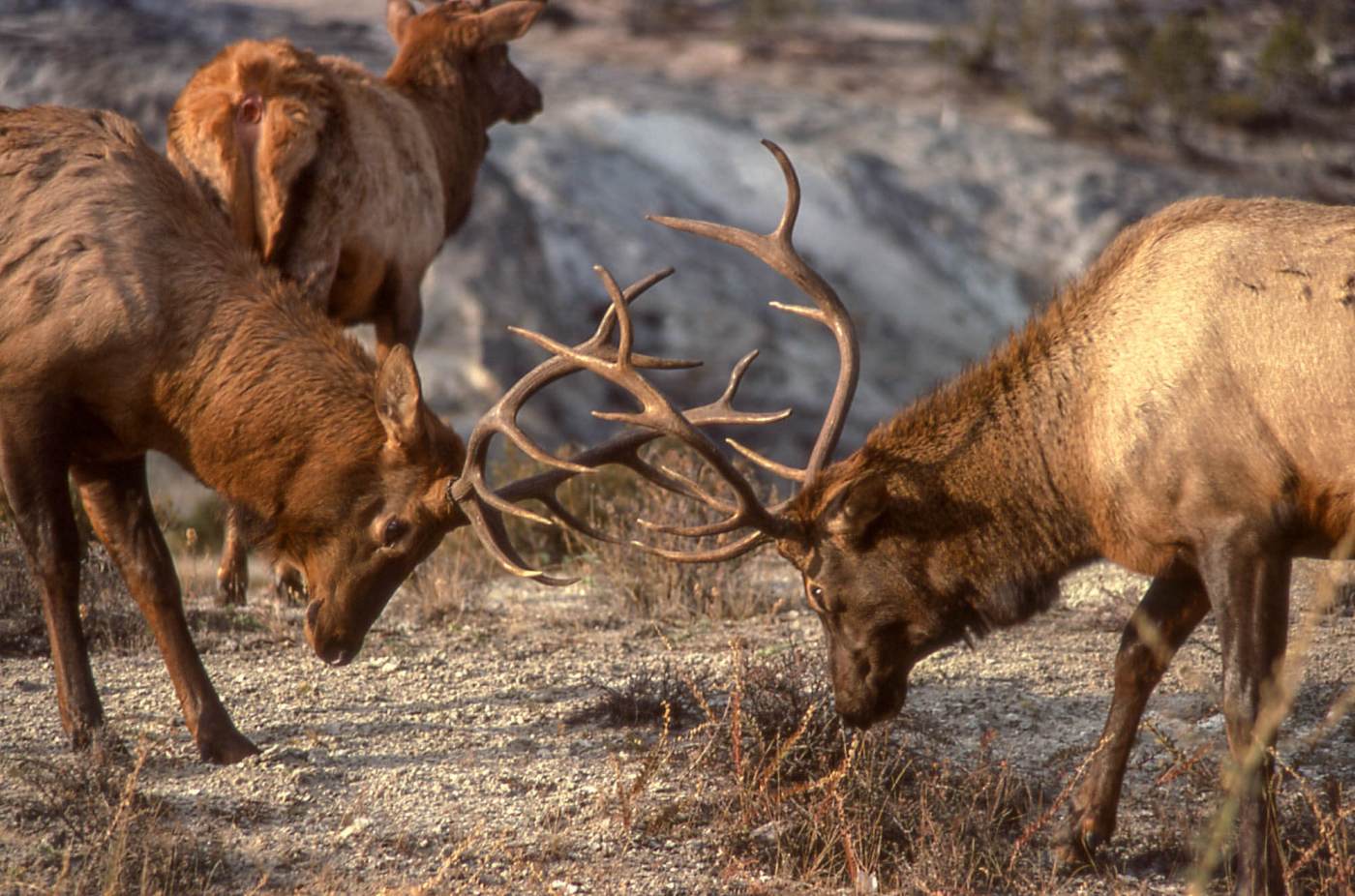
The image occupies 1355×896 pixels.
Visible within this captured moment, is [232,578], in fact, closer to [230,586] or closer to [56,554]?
[230,586]

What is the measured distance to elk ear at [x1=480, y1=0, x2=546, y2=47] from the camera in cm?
996

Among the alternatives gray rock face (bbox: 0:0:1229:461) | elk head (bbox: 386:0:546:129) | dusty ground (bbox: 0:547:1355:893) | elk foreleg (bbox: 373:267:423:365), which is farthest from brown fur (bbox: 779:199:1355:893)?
gray rock face (bbox: 0:0:1229:461)

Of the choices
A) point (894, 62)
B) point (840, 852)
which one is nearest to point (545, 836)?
point (840, 852)

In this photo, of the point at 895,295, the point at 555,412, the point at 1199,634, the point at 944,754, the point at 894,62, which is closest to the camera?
the point at 944,754

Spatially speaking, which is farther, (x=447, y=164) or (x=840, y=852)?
(x=447, y=164)

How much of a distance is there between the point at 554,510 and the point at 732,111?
14020 millimetres

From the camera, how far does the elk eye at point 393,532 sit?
575 cm

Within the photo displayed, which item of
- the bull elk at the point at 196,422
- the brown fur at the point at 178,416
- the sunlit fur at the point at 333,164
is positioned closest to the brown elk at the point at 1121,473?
the bull elk at the point at 196,422

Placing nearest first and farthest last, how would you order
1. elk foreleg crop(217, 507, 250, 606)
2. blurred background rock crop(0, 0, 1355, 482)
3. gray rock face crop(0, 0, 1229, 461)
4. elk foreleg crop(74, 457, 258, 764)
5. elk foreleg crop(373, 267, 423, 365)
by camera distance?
elk foreleg crop(74, 457, 258, 764) → elk foreleg crop(217, 507, 250, 606) → elk foreleg crop(373, 267, 423, 365) → gray rock face crop(0, 0, 1229, 461) → blurred background rock crop(0, 0, 1355, 482)

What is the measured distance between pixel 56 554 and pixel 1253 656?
3.95 metres

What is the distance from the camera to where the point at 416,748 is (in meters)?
5.89

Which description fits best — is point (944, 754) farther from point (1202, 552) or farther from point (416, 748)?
point (416, 748)

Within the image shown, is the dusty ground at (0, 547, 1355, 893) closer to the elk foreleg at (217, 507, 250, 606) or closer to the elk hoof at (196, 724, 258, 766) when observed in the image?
the elk hoof at (196, 724, 258, 766)

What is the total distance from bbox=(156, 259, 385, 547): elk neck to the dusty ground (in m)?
0.87
